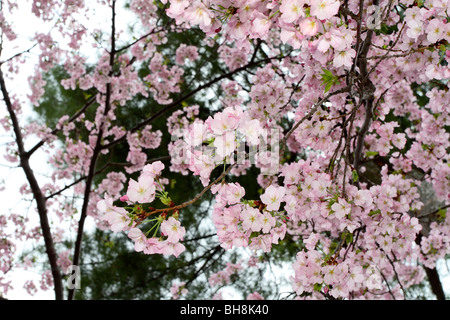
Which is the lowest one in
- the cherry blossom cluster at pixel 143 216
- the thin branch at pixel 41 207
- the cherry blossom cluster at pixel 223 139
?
the cherry blossom cluster at pixel 143 216

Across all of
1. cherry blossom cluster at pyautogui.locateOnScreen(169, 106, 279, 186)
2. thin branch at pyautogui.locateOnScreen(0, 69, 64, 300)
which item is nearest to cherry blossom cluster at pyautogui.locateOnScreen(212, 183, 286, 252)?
cherry blossom cluster at pyautogui.locateOnScreen(169, 106, 279, 186)

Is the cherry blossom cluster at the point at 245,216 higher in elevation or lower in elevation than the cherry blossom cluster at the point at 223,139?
lower

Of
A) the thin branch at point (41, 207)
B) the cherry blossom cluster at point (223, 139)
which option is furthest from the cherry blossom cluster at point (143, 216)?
the thin branch at point (41, 207)

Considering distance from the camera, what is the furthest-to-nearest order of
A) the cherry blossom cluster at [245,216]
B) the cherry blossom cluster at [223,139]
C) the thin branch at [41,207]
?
the thin branch at [41,207]
the cherry blossom cluster at [245,216]
the cherry blossom cluster at [223,139]

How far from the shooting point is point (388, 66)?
1772 millimetres

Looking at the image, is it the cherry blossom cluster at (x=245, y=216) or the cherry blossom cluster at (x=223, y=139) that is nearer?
the cherry blossom cluster at (x=223, y=139)

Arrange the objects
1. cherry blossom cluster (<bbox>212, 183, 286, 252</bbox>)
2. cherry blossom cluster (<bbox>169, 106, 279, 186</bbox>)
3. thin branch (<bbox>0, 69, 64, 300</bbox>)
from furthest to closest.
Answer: thin branch (<bbox>0, 69, 64, 300</bbox>)
cherry blossom cluster (<bbox>212, 183, 286, 252</bbox>)
cherry blossom cluster (<bbox>169, 106, 279, 186</bbox>)

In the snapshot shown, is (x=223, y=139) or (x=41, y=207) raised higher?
(x=41, y=207)

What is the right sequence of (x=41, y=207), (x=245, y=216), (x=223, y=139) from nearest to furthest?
1. (x=223, y=139)
2. (x=245, y=216)
3. (x=41, y=207)

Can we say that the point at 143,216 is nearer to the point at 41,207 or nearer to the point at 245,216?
the point at 245,216

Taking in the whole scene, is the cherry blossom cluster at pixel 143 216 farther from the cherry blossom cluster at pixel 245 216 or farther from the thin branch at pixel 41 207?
the thin branch at pixel 41 207

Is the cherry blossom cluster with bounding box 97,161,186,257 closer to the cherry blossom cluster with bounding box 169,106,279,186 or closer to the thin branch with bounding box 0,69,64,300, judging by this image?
the cherry blossom cluster with bounding box 169,106,279,186

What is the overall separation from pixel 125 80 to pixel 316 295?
2554 mm

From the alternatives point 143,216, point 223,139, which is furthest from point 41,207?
point 223,139
